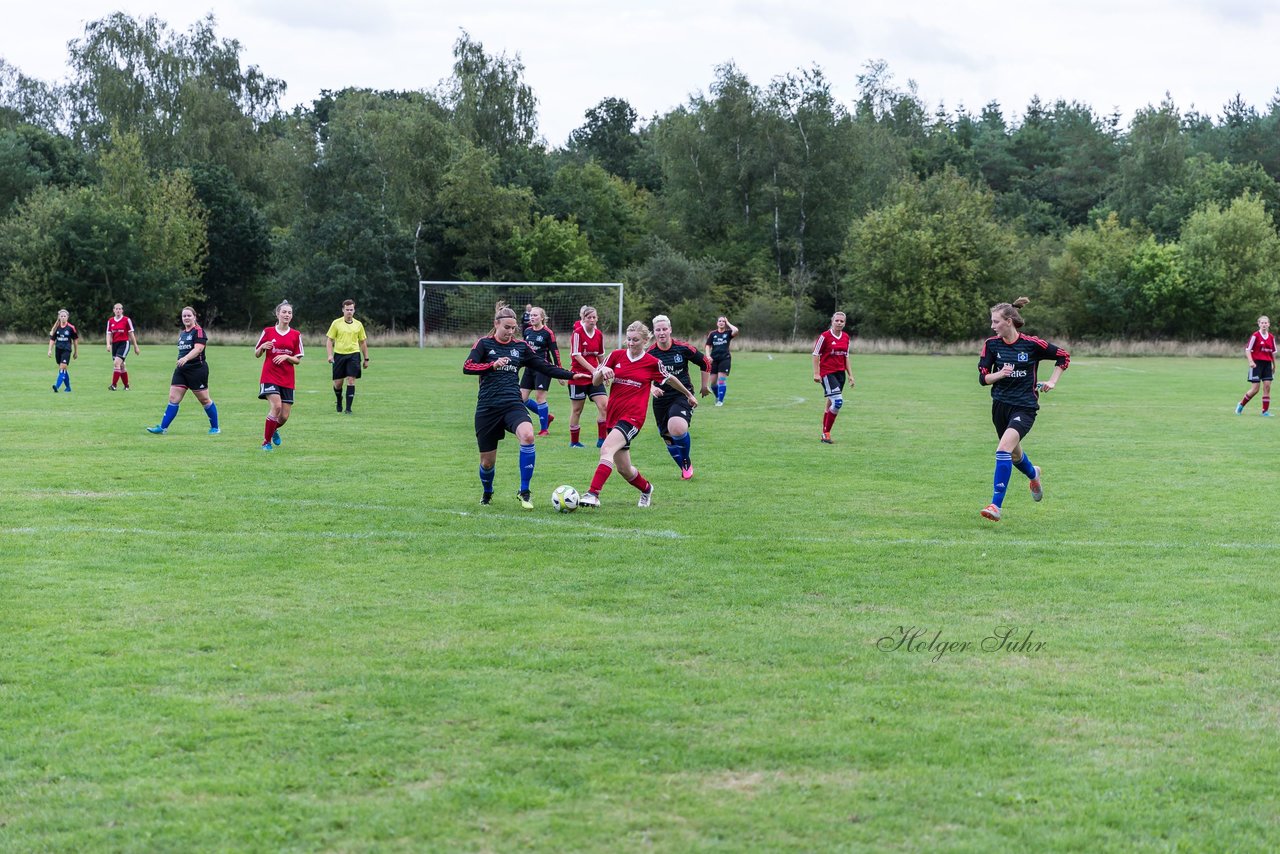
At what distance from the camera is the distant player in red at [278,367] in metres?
16.9

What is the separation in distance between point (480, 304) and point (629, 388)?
41.2m

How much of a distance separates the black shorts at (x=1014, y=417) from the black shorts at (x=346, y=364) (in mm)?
13121

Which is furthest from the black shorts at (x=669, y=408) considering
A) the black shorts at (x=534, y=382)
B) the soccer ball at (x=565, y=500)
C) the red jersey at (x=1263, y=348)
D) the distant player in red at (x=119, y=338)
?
the distant player in red at (x=119, y=338)

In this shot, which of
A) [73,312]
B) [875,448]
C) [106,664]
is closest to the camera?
[106,664]

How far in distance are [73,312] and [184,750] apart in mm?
55949

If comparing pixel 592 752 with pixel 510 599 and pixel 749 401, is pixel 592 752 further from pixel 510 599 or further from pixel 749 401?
pixel 749 401

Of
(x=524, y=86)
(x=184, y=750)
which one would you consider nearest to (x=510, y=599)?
(x=184, y=750)

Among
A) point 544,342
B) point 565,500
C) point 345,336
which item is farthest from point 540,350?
point 565,500

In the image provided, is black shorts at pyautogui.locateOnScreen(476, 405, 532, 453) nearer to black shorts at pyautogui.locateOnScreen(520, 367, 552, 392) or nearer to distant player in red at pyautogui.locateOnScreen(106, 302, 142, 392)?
black shorts at pyautogui.locateOnScreen(520, 367, 552, 392)

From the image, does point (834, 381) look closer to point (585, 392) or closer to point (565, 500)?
point (585, 392)

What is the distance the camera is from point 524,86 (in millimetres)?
69688

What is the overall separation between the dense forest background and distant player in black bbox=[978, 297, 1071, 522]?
47361 millimetres

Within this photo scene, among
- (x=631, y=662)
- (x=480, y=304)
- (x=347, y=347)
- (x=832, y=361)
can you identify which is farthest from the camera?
(x=480, y=304)

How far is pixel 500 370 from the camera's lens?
12250 mm
